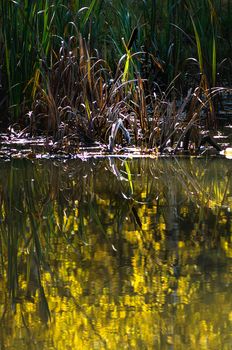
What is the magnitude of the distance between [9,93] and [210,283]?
2.94 meters

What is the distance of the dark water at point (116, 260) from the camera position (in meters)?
1.87

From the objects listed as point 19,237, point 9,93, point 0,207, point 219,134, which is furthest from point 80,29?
point 19,237

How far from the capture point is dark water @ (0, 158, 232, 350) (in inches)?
73.5

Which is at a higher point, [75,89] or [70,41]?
[70,41]

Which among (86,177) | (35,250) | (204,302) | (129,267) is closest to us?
(204,302)

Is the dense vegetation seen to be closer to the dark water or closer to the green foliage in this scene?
the green foliage

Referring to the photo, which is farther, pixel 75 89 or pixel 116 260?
pixel 75 89

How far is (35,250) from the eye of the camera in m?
2.58

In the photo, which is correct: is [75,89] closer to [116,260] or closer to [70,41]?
[70,41]

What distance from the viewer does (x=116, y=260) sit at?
2.43m

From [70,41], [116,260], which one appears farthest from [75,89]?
[116,260]

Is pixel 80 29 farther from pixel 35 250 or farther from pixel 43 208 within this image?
pixel 35 250

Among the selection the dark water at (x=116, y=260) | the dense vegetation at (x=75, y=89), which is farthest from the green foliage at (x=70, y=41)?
the dark water at (x=116, y=260)

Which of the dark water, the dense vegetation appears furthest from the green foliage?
the dark water
